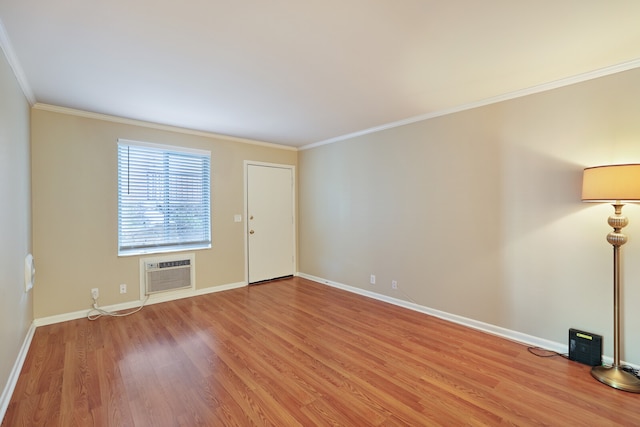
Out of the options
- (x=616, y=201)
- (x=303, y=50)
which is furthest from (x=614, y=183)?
(x=303, y=50)

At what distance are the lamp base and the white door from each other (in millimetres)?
4079

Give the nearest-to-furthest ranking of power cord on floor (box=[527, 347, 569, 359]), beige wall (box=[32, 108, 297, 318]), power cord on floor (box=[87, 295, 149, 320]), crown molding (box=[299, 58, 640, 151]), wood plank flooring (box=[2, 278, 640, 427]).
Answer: wood plank flooring (box=[2, 278, 640, 427]), crown molding (box=[299, 58, 640, 151]), power cord on floor (box=[527, 347, 569, 359]), beige wall (box=[32, 108, 297, 318]), power cord on floor (box=[87, 295, 149, 320])

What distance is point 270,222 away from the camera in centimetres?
501

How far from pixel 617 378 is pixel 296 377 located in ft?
7.68

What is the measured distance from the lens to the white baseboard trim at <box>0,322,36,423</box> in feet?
5.93

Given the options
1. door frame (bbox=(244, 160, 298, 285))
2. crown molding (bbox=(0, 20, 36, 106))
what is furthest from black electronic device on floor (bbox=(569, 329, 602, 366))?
crown molding (bbox=(0, 20, 36, 106))

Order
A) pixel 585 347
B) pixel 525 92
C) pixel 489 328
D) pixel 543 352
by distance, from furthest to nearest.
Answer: pixel 489 328 → pixel 525 92 → pixel 543 352 → pixel 585 347

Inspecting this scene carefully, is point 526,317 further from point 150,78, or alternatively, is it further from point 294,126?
point 150,78

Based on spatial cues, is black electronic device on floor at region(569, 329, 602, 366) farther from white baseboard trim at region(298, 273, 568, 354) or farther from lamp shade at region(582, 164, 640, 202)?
lamp shade at region(582, 164, 640, 202)

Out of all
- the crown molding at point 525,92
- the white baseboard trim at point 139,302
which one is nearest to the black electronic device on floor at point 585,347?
the crown molding at point 525,92

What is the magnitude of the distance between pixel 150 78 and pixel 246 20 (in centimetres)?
125

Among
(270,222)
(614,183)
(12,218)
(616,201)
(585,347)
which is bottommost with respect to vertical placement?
(585,347)

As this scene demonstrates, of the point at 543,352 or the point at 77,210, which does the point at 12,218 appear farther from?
the point at 543,352

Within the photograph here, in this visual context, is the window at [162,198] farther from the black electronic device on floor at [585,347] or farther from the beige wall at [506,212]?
the black electronic device on floor at [585,347]
